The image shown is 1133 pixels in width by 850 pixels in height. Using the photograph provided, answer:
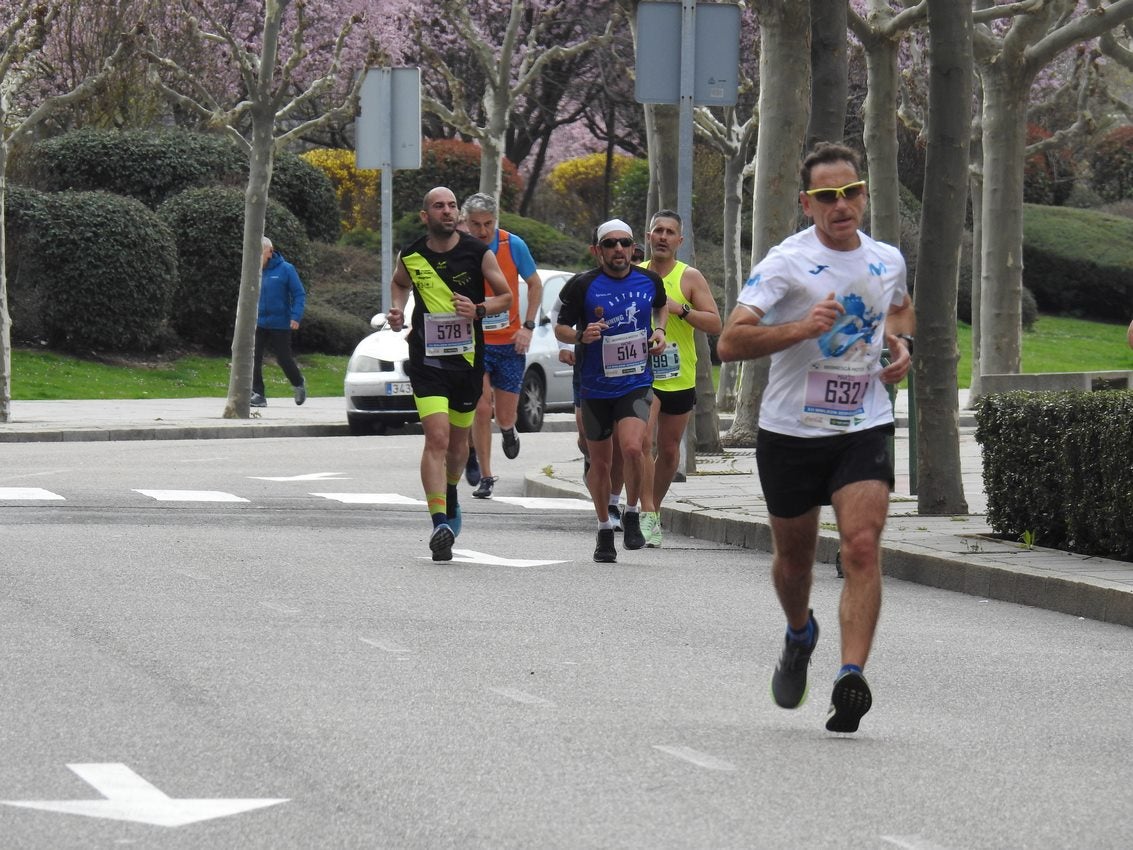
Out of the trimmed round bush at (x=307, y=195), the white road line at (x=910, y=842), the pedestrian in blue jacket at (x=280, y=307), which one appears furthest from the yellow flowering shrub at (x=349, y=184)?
the white road line at (x=910, y=842)

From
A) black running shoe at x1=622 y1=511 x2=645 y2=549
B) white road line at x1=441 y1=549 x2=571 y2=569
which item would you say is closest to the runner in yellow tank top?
black running shoe at x1=622 y1=511 x2=645 y2=549

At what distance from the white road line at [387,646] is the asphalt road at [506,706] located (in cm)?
3

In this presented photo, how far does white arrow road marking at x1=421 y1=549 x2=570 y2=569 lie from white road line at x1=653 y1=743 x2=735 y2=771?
489cm

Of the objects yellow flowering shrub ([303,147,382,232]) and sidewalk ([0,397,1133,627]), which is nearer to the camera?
sidewalk ([0,397,1133,627])

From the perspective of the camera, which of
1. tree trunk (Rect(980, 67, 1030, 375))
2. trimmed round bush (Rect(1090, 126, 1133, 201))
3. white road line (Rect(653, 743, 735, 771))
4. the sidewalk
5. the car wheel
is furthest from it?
trimmed round bush (Rect(1090, 126, 1133, 201))

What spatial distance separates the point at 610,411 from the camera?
1172 centimetres

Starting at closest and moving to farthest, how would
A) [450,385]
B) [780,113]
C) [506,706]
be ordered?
[506,706]
[450,385]
[780,113]

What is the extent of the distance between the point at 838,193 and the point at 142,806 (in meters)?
2.82

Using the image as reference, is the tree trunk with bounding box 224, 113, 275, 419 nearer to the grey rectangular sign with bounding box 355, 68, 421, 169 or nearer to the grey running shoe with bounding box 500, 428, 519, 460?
the grey rectangular sign with bounding box 355, 68, 421, 169

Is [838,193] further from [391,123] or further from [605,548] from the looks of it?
[391,123]

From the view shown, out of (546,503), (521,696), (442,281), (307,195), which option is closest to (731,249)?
(307,195)

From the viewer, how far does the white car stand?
2245cm

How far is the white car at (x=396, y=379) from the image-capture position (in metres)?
22.5

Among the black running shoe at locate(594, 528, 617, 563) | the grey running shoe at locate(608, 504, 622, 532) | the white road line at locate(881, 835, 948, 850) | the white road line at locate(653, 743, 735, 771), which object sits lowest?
the white road line at locate(881, 835, 948, 850)
